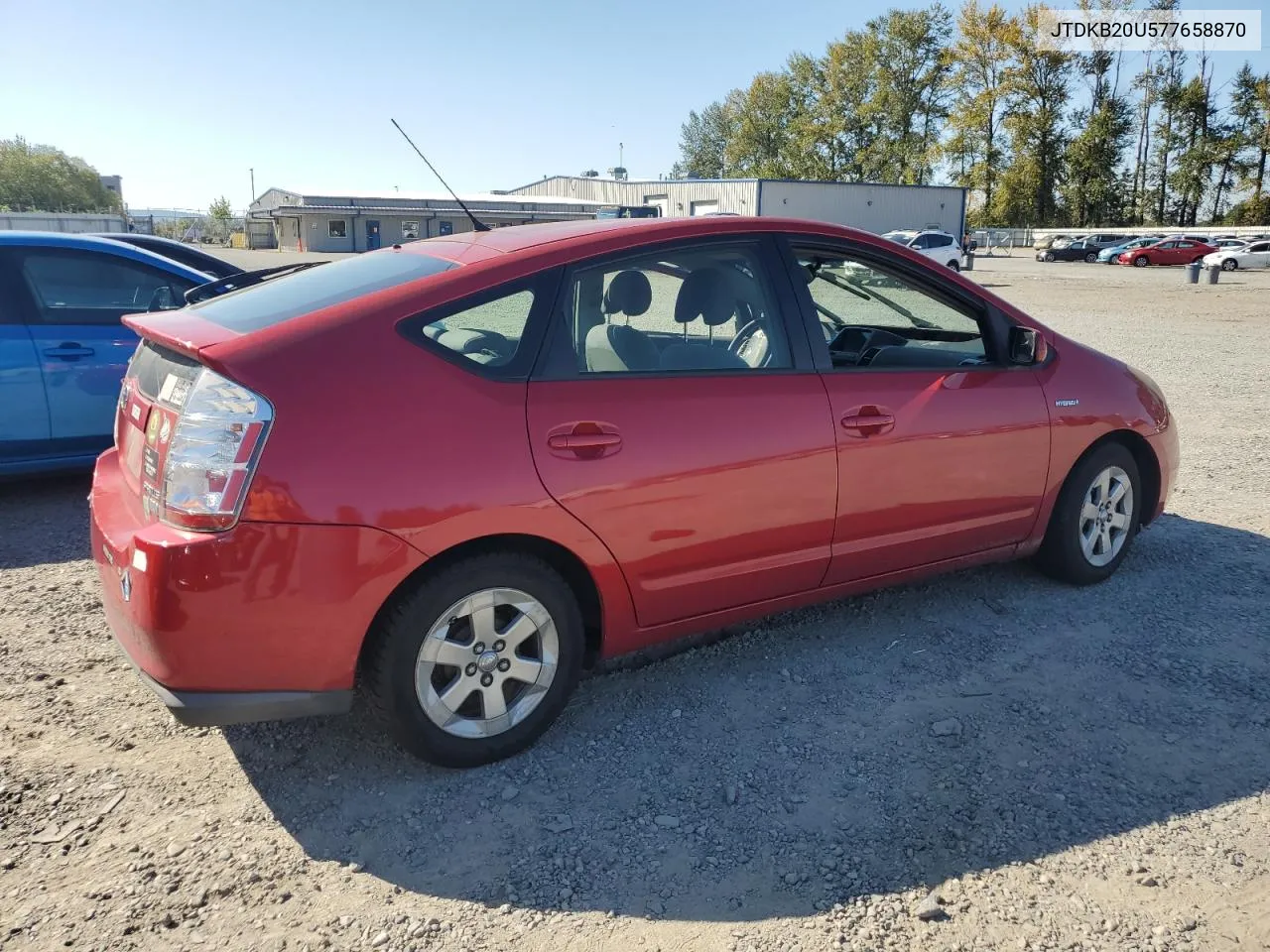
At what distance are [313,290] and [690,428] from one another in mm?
1359

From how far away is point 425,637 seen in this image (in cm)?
285

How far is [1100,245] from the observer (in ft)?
171

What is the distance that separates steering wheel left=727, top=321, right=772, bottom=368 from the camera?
11.5 feet

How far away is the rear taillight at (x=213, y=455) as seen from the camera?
8.48 ft

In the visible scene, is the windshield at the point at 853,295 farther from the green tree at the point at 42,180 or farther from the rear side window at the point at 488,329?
the green tree at the point at 42,180

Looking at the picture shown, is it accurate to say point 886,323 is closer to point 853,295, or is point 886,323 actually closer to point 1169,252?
point 853,295

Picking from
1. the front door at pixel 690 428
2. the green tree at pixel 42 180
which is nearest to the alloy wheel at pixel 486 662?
the front door at pixel 690 428

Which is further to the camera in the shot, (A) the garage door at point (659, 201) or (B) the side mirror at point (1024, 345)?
(A) the garage door at point (659, 201)

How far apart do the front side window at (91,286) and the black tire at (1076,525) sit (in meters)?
5.52

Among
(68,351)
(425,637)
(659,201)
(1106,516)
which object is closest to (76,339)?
(68,351)

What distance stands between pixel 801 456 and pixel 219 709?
2061 mm

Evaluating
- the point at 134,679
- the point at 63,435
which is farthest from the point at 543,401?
the point at 63,435

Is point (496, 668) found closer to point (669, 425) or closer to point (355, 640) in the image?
point (355, 640)

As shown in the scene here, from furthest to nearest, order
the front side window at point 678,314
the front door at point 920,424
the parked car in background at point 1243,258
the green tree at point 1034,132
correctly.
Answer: the green tree at point 1034,132 → the parked car in background at point 1243,258 → the front door at point 920,424 → the front side window at point 678,314
